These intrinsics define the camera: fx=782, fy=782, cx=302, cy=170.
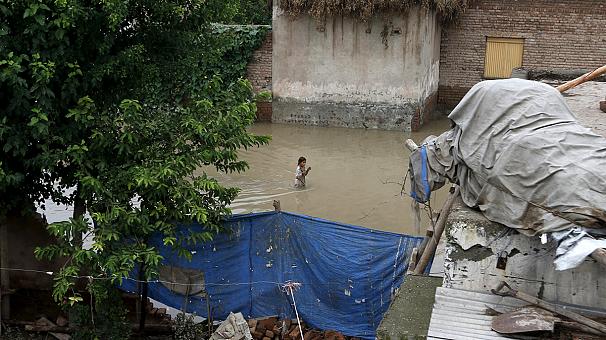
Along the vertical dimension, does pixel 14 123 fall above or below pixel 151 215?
above

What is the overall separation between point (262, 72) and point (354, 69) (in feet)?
8.20

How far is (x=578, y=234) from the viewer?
5145 millimetres

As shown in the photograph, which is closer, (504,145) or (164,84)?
(504,145)

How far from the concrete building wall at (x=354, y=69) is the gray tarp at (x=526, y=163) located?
12850mm

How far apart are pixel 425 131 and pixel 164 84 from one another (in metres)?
12.0

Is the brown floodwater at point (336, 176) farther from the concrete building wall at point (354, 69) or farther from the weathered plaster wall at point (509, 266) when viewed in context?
the weathered plaster wall at point (509, 266)

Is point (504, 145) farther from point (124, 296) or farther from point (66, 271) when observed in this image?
point (124, 296)

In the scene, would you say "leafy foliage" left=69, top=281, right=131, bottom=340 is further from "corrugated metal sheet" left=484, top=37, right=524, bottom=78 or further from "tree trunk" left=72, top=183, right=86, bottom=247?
"corrugated metal sheet" left=484, top=37, right=524, bottom=78

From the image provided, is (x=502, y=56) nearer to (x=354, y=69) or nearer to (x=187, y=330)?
(x=354, y=69)

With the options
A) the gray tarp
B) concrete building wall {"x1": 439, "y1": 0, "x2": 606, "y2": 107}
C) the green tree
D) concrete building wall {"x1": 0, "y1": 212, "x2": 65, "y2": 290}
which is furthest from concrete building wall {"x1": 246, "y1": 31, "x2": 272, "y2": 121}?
the gray tarp

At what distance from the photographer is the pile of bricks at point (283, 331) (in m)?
8.34

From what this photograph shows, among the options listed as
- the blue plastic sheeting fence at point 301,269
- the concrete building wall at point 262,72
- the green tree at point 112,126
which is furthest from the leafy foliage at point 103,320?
the concrete building wall at point 262,72

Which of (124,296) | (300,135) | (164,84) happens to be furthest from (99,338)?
(300,135)

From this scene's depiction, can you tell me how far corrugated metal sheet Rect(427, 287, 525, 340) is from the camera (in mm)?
5152
